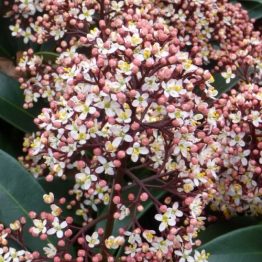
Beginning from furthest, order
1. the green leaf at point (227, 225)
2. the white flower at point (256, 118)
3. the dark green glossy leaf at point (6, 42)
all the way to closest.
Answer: the dark green glossy leaf at point (6, 42) < the green leaf at point (227, 225) < the white flower at point (256, 118)

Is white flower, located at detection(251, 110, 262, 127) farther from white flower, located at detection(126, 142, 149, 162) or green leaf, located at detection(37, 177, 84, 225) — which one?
green leaf, located at detection(37, 177, 84, 225)

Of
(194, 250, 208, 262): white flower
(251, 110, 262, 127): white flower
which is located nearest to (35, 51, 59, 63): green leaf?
(251, 110, 262, 127): white flower

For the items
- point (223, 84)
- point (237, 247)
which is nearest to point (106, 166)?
point (237, 247)

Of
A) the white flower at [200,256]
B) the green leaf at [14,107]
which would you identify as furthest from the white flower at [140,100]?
the green leaf at [14,107]

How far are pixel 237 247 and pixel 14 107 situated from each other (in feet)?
2.91

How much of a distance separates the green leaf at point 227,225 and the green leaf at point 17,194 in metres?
0.52

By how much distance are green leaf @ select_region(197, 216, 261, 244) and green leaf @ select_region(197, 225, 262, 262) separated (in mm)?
137

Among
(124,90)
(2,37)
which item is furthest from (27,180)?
(2,37)

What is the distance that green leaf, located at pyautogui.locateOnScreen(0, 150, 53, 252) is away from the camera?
1.22 metres

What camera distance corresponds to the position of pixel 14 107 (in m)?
1.47

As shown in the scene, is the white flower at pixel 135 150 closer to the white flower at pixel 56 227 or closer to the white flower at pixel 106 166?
the white flower at pixel 106 166

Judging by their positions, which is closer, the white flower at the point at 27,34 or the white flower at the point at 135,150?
the white flower at the point at 135,150

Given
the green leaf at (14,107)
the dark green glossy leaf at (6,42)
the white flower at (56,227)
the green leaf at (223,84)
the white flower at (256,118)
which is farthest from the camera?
the dark green glossy leaf at (6,42)

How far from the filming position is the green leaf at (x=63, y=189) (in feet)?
4.52
